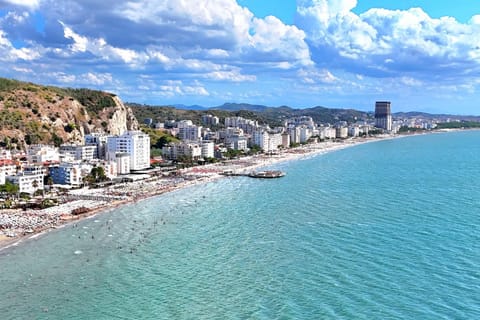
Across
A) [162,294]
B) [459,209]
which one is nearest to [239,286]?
[162,294]

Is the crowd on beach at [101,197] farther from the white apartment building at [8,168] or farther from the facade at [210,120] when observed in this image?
the facade at [210,120]

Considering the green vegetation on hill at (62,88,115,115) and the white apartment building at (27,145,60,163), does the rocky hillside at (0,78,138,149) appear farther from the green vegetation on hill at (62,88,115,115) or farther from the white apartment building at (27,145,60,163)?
the white apartment building at (27,145,60,163)

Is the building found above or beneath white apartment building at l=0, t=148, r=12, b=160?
beneath

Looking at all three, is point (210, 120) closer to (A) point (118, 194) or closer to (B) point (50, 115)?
(B) point (50, 115)

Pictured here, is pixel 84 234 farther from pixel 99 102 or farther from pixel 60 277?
pixel 99 102

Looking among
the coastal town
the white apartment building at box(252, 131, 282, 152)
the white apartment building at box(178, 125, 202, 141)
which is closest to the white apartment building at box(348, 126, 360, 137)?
the coastal town

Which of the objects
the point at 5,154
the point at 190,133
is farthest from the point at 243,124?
the point at 5,154
